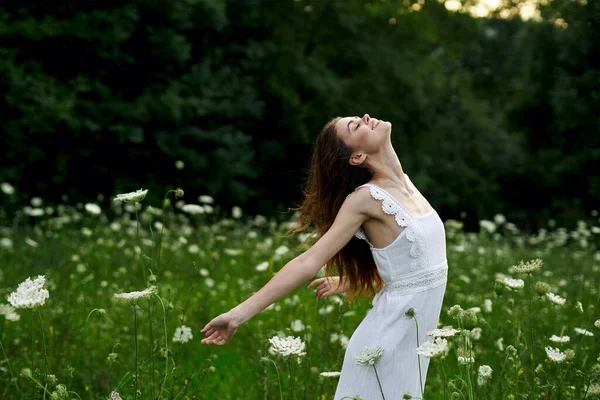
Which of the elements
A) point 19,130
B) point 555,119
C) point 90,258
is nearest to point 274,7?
point 19,130

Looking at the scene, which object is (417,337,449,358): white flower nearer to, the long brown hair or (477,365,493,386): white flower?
(477,365,493,386): white flower

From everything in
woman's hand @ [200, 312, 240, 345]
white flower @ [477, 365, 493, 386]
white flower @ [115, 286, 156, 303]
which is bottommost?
woman's hand @ [200, 312, 240, 345]

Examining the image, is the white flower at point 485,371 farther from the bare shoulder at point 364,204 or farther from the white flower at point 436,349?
the bare shoulder at point 364,204

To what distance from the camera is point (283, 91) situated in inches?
667

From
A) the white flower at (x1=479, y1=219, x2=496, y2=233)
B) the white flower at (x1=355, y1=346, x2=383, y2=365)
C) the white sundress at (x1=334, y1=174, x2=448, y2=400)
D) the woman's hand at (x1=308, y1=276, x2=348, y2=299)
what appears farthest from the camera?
the white flower at (x1=479, y1=219, x2=496, y2=233)

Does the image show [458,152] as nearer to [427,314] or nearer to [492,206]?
[492,206]

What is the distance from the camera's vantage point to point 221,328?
2189 mm

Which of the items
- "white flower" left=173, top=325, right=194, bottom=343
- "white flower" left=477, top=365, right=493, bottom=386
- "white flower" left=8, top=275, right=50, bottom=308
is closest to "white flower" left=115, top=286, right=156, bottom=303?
"white flower" left=8, top=275, right=50, bottom=308

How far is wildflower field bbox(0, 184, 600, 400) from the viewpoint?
7.64ft

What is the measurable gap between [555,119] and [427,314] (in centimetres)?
2029

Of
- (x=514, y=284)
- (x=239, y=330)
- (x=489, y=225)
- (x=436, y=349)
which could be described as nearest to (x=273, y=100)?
(x=489, y=225)

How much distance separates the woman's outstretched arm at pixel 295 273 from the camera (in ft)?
7.16

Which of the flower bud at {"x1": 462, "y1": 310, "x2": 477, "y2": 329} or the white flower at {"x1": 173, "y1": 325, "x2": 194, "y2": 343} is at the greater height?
the flower bud at {"x1": 462, "y1": 310, "x2": 477, "y2": 329}

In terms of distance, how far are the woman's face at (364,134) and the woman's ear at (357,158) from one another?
22mm
